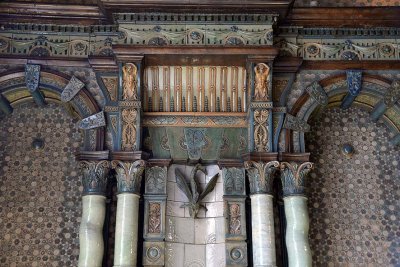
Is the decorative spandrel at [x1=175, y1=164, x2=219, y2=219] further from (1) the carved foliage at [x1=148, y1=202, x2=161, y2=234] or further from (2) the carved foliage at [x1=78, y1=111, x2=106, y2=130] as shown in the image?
(2) the carved foliage at [x1=78, y1=111, x2=106, y2=130]

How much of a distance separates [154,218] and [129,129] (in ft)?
3.42

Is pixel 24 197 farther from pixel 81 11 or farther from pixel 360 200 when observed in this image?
pixel 360 200

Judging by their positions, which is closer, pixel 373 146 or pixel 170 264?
pixel 170 264

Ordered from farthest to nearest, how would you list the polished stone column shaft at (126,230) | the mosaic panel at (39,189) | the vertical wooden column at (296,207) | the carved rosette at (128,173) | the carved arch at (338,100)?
the carved arch at (338,100) → the mosaic panel at (39,189) → the carved rosette at (128,173) → the vertical wooden column at (296,207) → the polished stone column shaft at (126,230)

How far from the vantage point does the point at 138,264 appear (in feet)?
20.0

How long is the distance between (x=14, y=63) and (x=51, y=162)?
1252 mm

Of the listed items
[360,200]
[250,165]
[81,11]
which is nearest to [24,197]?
[81,11]

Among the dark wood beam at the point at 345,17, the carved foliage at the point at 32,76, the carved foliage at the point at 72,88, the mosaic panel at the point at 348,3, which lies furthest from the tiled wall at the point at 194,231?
the mosaic panel at the point at 348,3

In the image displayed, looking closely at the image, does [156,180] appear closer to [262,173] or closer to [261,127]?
[262,173]

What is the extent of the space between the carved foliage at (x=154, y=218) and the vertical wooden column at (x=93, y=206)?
524mm

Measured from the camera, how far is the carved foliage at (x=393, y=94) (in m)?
6.65

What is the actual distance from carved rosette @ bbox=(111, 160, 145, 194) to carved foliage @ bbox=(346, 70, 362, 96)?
8.70 feet

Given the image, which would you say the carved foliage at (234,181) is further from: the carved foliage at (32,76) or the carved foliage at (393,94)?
the carved foliage at (32,76)

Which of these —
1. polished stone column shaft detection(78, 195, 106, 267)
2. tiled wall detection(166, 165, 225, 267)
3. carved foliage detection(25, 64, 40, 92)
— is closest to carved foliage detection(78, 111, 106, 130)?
carved foliage detection(25, 64, 40, 92)
